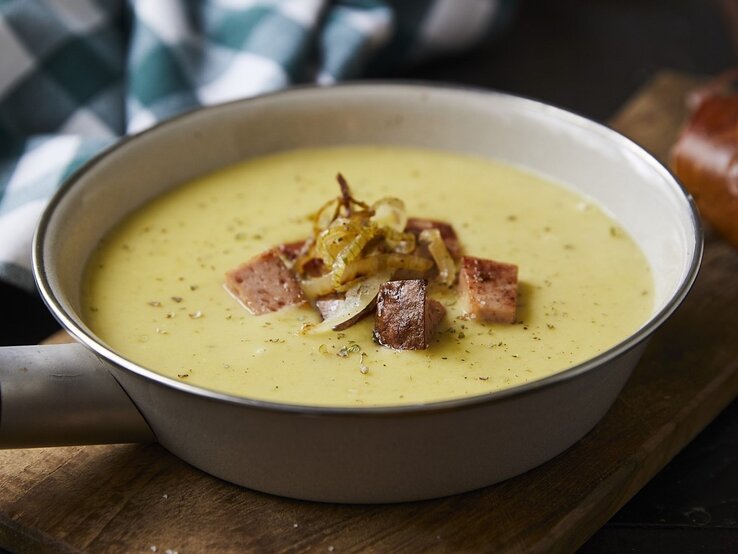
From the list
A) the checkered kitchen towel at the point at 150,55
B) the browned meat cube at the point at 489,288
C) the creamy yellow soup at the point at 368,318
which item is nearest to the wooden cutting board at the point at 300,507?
the creamy yellow soup at the point at 368,318

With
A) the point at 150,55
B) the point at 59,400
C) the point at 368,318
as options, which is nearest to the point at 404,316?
the point at 368,318

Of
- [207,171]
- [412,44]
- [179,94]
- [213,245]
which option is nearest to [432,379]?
[213,245]

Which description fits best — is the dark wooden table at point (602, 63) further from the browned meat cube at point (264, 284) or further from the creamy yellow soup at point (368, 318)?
the browned meat cube at point (264, 284)

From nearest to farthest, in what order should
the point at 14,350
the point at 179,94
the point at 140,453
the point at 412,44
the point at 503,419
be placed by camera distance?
the point at 503,419, the point at 14,350, the point at 140,453, the point at 179,94, the point at 412,44

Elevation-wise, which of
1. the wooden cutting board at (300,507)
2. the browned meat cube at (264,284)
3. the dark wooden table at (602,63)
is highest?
the browned meat cube at (264,284)

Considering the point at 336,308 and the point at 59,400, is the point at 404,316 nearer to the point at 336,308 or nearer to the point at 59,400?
the point at 336,308

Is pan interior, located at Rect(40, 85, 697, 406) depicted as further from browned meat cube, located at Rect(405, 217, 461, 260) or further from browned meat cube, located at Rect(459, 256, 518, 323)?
browned meat cube, located at Rect(405, 217, 461, 260)

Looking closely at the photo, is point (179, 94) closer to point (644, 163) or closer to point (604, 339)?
point (644, 163)

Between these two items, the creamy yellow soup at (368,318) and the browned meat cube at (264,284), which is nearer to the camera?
the creamy yellow soup at (368,318)
